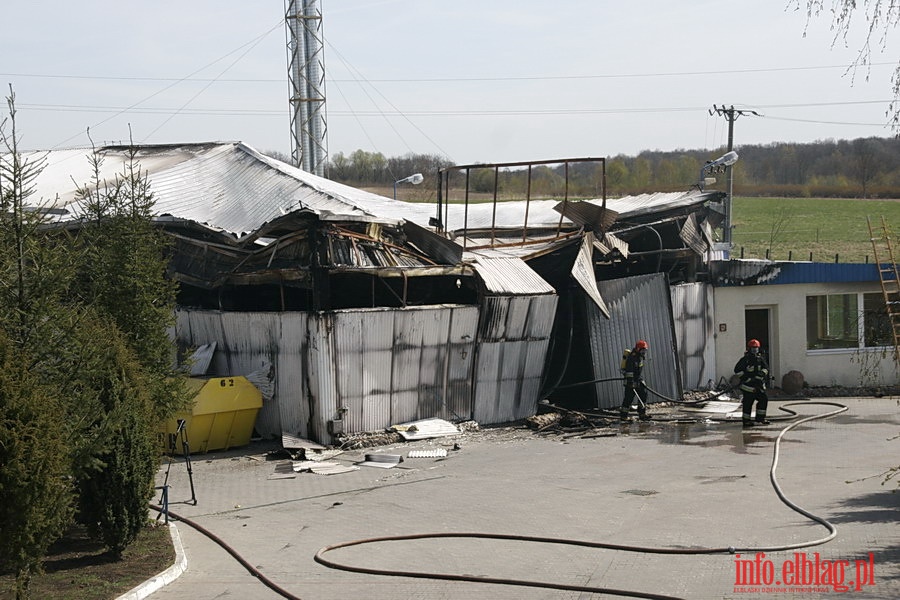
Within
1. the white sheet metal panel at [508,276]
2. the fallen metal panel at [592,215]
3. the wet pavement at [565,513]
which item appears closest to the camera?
the wet pavement at [565,513]

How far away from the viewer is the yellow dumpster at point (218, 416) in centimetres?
1762

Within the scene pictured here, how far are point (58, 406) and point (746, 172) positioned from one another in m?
83.1

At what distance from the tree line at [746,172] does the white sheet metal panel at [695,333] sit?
3394 cm

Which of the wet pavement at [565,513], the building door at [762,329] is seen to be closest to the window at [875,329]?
the building door at [762,329]

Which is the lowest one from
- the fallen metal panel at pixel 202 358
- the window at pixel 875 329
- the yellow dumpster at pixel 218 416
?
the yellow dumpster at pixel 218 416

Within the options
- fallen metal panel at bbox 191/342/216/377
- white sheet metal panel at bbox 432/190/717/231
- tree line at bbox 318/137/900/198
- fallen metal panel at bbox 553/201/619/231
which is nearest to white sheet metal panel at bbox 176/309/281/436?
fallen metal panel at bbox 191/342/216/377

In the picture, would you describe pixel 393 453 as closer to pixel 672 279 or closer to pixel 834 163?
pixel 672 279

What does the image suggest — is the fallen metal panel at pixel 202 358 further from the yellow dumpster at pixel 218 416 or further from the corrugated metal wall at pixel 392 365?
the corrugated metal wall at pixel 392 365

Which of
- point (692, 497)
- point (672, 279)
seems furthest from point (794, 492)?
point (672, 279)

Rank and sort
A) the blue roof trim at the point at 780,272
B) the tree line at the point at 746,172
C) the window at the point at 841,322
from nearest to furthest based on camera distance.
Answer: the blue roof trim at the point at 780,272 < the window at the point at 841,322 < the tree line at the point at 746,172

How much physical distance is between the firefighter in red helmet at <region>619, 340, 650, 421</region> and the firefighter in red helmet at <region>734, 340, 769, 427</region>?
2.06 meters

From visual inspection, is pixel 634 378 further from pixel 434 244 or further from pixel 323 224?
pixel 323 224

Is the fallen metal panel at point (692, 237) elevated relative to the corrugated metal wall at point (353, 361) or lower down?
elevated

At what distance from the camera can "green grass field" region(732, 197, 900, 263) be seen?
4803 centimetres
